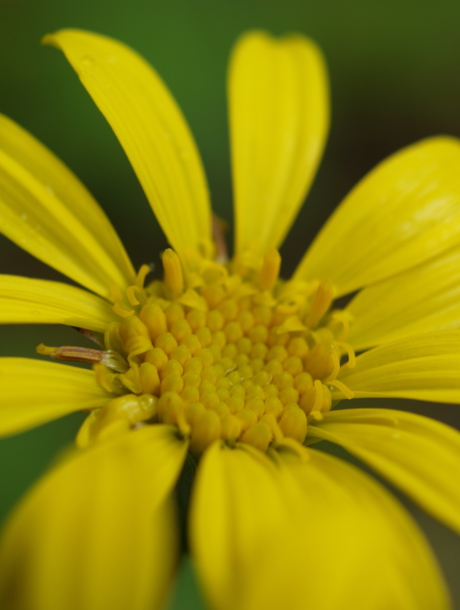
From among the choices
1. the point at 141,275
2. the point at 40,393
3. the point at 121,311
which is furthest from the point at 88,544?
the point at 141,275

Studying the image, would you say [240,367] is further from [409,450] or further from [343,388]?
[409,450]

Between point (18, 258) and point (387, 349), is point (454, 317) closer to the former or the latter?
point (387, 349)

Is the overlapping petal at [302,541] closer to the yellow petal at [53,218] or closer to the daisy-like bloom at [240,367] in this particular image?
the daisy-like bloom at [240,367]

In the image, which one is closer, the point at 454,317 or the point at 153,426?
the point at 153,426

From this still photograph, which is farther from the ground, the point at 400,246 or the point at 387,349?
the point at 400,246

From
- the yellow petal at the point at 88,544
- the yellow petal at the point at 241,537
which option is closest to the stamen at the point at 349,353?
the yellow petal at the point at 241,537

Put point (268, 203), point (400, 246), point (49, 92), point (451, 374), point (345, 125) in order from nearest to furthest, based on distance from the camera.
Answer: point (451, 374) < point (400, 246) < point (268, 203) < point (49, 92) < point (345, 125)

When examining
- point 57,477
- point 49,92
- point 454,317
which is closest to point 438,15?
point 49,92

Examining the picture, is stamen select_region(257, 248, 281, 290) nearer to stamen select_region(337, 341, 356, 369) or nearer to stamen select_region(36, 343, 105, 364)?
stamen select_region(337, 341, 356, 369)
